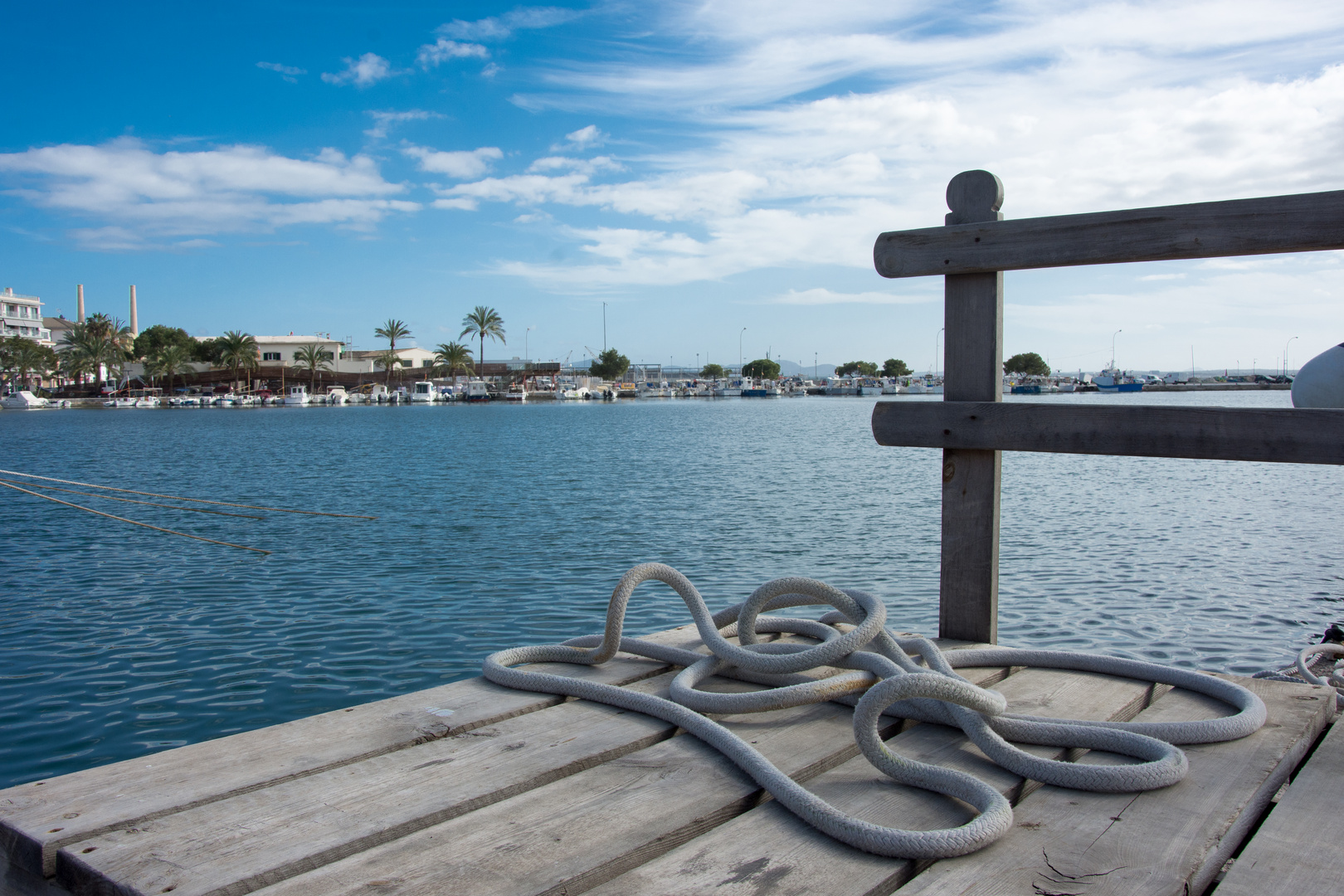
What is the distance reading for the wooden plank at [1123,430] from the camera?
2.28m

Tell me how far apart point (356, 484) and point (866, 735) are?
76.2 feet

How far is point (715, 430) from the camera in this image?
58.1 meters

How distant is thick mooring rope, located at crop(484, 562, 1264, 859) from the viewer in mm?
1776

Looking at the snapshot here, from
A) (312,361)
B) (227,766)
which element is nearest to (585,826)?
(227,766)

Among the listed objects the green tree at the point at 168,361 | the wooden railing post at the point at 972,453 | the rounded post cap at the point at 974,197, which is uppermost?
the green tree at the point at 168,361

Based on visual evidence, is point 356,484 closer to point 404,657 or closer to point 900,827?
point 404,657

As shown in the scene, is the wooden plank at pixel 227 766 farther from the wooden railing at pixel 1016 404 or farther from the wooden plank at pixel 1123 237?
the wooden plank at pixel 1123 237

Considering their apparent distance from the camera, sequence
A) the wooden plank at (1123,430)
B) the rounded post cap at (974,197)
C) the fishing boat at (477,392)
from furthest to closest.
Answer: the fishing boat at (477,392)
the rounded post cap at (974,197)
the wooden plank at (1123,430)

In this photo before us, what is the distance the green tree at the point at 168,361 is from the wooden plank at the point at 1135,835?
414 feet

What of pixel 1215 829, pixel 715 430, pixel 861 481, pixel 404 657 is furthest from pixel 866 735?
pixel 715 430

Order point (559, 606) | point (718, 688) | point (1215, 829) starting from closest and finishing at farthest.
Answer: point (1215, 829) < point (718, 688) < point (559, 606)

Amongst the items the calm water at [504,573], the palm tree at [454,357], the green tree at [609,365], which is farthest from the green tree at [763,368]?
the calm water at [504,573]

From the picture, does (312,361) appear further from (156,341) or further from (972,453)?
(972,453)

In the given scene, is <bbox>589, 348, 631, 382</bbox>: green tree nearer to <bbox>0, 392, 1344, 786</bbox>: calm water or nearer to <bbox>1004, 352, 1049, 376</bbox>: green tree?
<bbox>1004, 352, 1049, 376</bbox>: green tree
